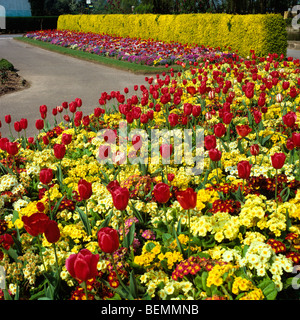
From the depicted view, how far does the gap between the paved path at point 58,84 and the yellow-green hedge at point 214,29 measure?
471 centimetres

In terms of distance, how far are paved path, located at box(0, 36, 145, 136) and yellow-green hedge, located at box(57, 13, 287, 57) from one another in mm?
4707

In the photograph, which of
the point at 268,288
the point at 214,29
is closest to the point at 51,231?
the point at 268,288

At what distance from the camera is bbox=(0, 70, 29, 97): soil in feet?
32.7

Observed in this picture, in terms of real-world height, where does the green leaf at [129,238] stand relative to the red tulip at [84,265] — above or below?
below

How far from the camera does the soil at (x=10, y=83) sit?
9.96 meters

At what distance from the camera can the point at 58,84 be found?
1073 centimetres

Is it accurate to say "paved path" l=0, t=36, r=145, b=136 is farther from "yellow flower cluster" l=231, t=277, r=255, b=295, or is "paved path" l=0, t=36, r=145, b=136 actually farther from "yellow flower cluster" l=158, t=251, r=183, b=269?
"yellow flower cluster" l=231, t=277, r=255, b=295

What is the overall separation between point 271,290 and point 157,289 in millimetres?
667

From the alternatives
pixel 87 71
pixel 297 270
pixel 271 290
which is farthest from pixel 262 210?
pixel 87 71

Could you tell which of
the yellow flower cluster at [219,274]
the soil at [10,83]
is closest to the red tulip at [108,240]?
the yellow flower cluster at [219,274]

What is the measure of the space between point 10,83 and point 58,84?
1.43 metres

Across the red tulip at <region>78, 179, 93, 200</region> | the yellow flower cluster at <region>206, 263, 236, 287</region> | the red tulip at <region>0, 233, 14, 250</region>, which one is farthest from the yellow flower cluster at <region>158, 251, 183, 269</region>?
the red tulip at <region>0, 233, 14, 250</region>

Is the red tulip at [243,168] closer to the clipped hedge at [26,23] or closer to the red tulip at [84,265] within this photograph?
the red tulip at [84,265]
